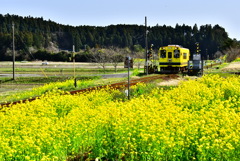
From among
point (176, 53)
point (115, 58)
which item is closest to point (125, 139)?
point (176, 53)

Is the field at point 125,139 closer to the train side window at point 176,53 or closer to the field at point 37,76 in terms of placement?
the field at point 37,76

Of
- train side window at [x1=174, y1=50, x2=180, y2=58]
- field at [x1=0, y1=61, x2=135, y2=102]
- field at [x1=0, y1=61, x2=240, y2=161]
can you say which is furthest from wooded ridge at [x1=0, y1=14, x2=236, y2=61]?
field at [x1=0, y1=61, x2=240, y2=161]

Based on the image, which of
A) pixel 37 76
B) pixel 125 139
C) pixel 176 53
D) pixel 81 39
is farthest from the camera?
pixel 81 39

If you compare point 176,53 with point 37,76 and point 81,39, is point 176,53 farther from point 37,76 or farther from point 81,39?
point 81,39

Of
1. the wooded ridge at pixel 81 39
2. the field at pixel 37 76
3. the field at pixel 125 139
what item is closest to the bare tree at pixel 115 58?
the field at pixel 37 76

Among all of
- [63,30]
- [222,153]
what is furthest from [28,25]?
[222,153]

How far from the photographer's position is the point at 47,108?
1060cm

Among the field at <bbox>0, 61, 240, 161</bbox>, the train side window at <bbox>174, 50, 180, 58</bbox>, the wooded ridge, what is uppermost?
the wooded ridge

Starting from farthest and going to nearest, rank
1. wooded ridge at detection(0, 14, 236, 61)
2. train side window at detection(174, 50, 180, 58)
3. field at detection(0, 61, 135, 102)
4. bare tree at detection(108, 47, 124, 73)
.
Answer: wooded ridge at detection(0, 14, 236, 61)
bare tree at detection(108, 47, 124, 73)
train side window at detection(174, 50, 180, 58)
field at detection(0, 61, 135, 102)

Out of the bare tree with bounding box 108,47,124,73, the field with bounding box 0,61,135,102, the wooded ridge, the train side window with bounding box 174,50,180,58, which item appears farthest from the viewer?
the wooded ridge

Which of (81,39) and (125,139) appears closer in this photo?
(125,139)

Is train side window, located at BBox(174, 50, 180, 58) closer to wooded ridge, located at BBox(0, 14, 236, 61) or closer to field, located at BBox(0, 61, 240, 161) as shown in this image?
field, located at BBox(0, 61, 240, 161)

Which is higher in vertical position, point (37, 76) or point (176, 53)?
point (176, 53)

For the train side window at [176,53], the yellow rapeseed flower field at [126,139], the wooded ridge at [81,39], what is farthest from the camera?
the wooded ridge at [81,39]
